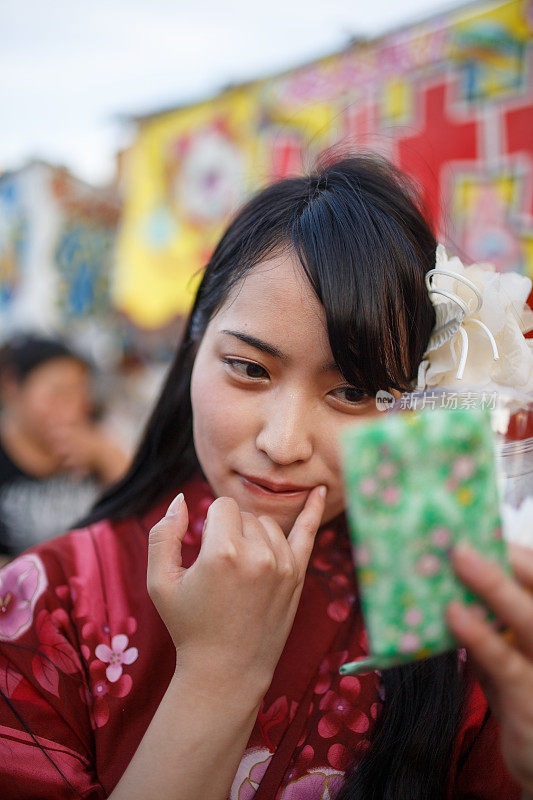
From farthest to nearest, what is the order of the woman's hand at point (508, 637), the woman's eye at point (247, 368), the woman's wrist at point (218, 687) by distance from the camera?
the woman's eye at point (247, 368) < the woman's wrist at point (218, 687) < the woman's hand at point (508, 637)

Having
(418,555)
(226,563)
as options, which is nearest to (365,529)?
(418,555)

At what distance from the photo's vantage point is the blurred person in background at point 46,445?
115 inches

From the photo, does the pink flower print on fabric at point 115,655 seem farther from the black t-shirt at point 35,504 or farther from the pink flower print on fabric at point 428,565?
the black t-shirt at point 35,504

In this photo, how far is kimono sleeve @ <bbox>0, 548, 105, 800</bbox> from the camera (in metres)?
0.94

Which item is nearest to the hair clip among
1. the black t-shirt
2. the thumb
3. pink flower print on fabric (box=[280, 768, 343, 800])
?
the thumb

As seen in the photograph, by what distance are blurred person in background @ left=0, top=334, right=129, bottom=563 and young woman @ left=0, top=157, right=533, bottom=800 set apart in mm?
1855

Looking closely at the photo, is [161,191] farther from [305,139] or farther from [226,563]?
[226,563]

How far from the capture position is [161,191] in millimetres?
3525

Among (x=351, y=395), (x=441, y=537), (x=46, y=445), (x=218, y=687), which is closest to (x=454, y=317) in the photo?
(x=351, y=395)

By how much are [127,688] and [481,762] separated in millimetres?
594

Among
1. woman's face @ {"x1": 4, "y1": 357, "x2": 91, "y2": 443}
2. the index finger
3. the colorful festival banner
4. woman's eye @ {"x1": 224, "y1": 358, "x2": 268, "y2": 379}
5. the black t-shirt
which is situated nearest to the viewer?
the index finger

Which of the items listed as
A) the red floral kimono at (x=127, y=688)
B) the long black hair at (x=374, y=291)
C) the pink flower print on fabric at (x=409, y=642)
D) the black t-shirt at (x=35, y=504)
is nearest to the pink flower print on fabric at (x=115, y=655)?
the red floral kimono at (x=127, y=688)

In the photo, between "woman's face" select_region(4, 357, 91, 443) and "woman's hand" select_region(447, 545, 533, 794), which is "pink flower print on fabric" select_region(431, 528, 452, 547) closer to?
"woman's hand" select_region(447, 545, 533, 794)

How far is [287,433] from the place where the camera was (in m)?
0.92
